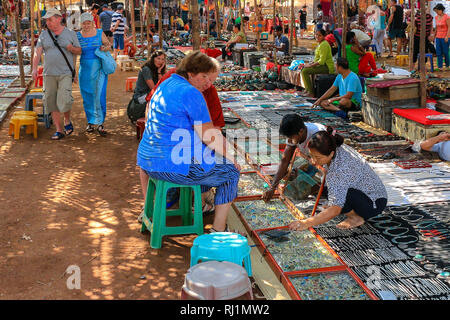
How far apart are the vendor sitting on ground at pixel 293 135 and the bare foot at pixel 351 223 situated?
2.23 ft

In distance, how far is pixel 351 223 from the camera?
13.4 ft

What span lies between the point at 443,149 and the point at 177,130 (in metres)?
3.31

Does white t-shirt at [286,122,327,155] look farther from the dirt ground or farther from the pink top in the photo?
the pink top

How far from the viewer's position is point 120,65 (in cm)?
1538

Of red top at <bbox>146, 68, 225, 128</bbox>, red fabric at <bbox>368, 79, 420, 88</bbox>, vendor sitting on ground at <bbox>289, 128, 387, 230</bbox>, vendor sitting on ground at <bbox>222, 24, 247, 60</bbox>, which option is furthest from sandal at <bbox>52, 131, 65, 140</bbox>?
vendor sitting on ground at <bbox>222, 24, 247, 60</bbox>

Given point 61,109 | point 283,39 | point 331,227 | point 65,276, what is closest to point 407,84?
point 331,227

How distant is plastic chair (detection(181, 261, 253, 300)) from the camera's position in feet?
8.73

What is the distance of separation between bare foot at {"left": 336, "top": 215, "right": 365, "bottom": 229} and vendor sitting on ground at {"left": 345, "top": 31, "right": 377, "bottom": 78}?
5.16 meters

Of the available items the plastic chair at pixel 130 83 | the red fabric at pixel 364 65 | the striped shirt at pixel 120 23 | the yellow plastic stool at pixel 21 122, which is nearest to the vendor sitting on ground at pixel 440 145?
the red fabric at pixel 364 65

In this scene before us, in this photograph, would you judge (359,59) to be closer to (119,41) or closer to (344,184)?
(344,184)

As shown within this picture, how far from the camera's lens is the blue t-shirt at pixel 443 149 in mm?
5695

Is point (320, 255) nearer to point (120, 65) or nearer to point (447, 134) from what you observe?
point (447, 134)

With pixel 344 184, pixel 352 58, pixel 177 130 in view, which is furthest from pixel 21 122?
pixel 352 58

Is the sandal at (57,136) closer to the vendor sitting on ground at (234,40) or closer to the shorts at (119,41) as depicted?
the vendor sitting on ground at (234,40)
